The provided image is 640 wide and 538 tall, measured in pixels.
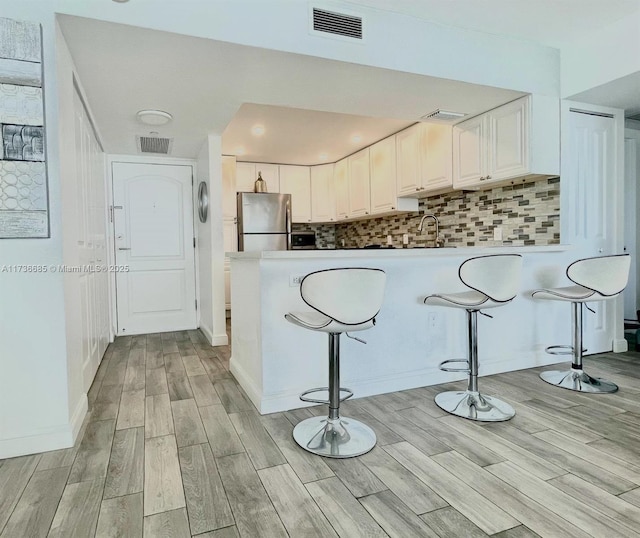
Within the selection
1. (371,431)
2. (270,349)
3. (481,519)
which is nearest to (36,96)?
(270,349)

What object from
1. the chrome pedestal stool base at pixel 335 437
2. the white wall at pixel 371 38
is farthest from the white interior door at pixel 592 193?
the chrome pedestal stool base at pixel 335 437

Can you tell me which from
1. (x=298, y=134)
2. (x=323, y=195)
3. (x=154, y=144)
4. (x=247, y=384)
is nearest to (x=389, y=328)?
(x=247, y=384)

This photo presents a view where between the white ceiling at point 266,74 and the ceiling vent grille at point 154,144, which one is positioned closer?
the white ceiling at point 266,74

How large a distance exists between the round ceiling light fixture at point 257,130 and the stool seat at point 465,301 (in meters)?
2.86

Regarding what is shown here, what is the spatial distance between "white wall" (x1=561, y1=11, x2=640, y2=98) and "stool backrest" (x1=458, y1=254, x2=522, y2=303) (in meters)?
1.75

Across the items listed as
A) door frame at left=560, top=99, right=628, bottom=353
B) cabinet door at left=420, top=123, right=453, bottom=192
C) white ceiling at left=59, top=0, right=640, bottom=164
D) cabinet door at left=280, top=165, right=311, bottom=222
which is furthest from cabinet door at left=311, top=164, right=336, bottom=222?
door frame at left=560, top=99, right=628, bottom=353

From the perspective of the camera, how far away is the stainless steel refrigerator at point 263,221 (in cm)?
547

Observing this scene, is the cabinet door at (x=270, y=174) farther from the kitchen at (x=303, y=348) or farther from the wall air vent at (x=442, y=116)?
the wall air vent at (x=442, y=116)

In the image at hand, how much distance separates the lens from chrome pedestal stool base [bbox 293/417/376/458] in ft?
6.23

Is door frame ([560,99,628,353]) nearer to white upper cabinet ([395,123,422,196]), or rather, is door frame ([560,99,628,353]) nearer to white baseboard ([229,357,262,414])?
white upper cabinet ([395,123,422,196])

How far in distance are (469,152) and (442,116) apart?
422mm

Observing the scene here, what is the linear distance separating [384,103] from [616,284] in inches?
80.3

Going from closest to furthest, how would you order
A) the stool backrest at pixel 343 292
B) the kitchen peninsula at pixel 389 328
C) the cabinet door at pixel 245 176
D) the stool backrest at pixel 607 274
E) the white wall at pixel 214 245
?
the stool backrest at pixel 343 292 < the kitchen peninsula at pixel 389 328 < the stool backrest at pixel 607 274 < the white wall at pixel 214 245 < the cabinet door at pixel 245 176

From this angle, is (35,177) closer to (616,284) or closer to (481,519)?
(481,519)
